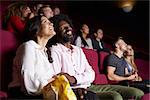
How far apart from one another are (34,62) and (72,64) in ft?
1.01

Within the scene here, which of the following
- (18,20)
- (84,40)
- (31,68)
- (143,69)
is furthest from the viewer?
(84,40)

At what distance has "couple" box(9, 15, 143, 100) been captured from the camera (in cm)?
162

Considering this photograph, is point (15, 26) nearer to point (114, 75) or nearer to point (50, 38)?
point (50, 38)

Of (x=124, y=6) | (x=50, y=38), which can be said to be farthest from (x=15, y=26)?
(x=124, y=6)

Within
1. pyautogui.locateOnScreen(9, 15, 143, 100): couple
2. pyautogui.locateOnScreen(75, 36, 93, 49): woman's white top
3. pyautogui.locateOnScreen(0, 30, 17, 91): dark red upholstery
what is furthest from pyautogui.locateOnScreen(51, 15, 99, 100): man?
pyautogui.locateOnScreen(75, 36, 93, 49): woman's white top

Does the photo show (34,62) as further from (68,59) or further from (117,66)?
(117,66)

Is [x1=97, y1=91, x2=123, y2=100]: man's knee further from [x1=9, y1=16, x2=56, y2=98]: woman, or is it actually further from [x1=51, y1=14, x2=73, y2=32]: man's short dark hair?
[x1=51, y1=14, x2=73, y2=32]: man's short dark hair

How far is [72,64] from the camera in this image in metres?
1.91

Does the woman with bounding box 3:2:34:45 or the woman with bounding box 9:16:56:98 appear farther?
the woman with bounding box 3:2:34:45

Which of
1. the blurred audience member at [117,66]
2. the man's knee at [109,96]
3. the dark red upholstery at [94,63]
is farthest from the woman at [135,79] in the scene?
the man's knee at [109,96]

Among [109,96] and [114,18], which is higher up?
[114,18]

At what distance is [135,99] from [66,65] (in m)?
0.44

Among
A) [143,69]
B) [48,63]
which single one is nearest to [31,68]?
[48,63]

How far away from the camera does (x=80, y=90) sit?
167cm
